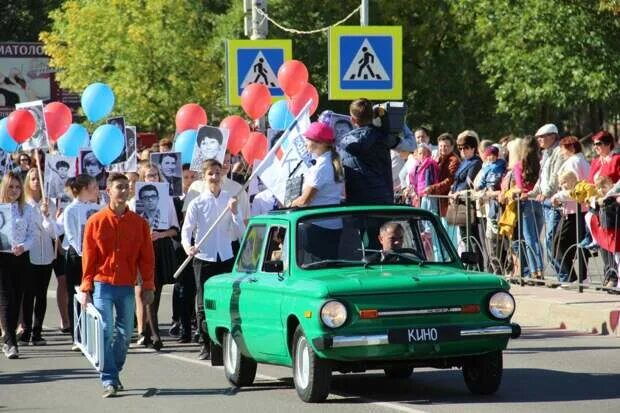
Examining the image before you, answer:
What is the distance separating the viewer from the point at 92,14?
53.1 meters

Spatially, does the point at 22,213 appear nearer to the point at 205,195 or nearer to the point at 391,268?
the point at 205,195

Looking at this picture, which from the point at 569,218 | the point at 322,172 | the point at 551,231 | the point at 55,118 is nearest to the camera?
the point at 322,172

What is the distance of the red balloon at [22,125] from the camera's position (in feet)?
72.2

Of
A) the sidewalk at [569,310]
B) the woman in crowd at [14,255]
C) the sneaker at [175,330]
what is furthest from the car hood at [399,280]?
the sneaker at [175,330]

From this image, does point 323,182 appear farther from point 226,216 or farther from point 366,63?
point 366,63

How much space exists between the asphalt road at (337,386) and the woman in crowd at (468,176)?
4.61 m

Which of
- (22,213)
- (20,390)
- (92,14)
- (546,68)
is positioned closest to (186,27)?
(92,14)

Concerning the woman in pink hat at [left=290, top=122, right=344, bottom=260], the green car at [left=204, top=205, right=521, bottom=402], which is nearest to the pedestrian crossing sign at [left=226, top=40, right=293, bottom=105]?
the woman in pink hat at [left=290, top=122, right=344, bottom=260]

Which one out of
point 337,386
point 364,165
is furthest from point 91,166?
point 337,386

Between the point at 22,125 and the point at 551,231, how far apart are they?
713 centimetres

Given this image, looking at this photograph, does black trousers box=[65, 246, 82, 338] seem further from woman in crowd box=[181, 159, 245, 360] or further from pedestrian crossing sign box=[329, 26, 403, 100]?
pedestrian crossing sign box=[329, 26, 403, 100]

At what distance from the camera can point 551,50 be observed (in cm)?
4100

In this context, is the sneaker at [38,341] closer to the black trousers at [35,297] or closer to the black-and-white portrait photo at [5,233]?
the black trousers at [35,297]

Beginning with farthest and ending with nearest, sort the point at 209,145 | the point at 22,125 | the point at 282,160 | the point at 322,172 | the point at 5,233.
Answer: the point at 22,125 < the point at 209,145 < the point at 5,233 < the point at 282,160 < the point at 322,172
